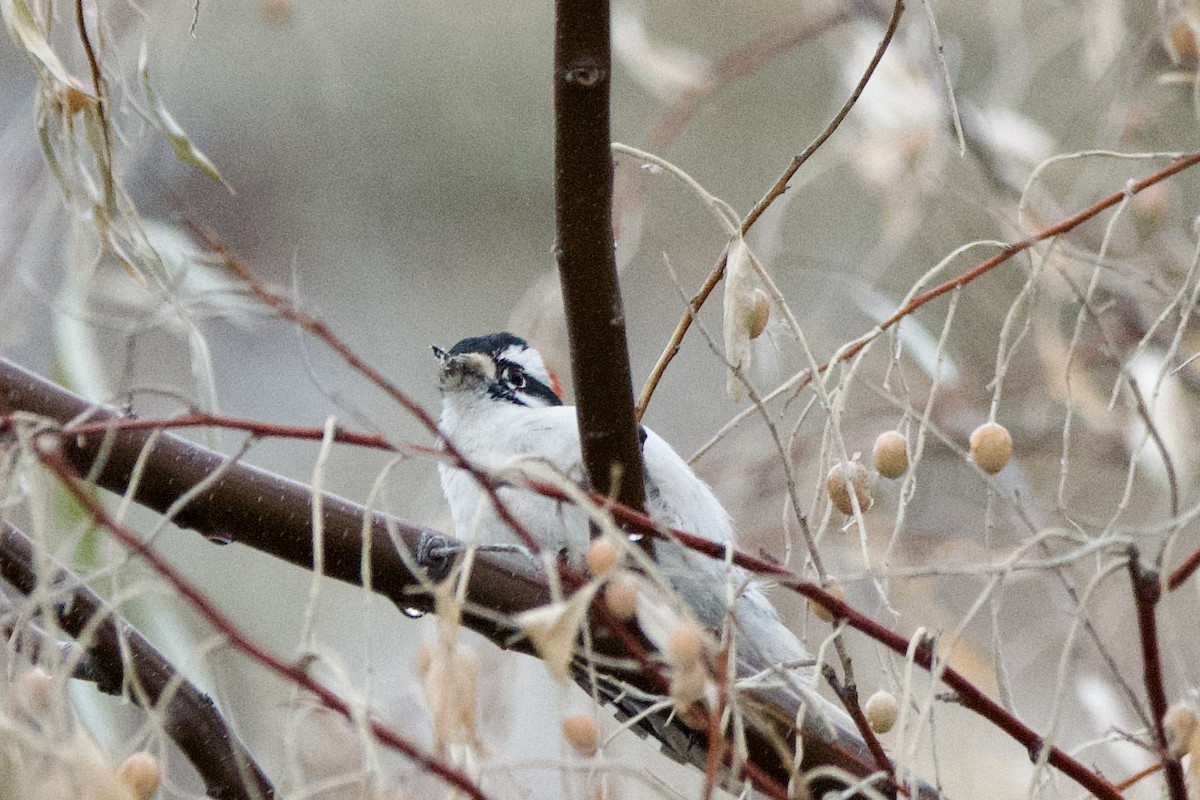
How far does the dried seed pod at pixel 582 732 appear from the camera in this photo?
1.14m

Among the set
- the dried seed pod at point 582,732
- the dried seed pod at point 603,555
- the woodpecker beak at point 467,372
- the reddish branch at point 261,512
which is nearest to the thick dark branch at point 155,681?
the reddish branch at point 261,512

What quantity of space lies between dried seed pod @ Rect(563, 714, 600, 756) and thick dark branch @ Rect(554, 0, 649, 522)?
25 cm

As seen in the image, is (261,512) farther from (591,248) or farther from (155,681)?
(591,248)

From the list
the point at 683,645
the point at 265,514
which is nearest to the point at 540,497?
the point at 265,514

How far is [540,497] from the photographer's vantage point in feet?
6.82

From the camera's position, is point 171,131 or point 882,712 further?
point 171,131

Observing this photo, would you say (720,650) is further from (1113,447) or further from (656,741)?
(1113,447)

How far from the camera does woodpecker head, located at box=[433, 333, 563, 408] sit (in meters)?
2.69

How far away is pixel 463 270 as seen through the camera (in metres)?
6.94

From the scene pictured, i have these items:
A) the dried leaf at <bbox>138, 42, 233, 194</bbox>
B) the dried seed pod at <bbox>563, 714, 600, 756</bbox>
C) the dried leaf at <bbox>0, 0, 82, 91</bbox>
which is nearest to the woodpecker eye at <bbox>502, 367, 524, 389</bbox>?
the dried leaf at <bbox>138, 42, 233, 194</bbox>

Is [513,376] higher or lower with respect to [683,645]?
higher

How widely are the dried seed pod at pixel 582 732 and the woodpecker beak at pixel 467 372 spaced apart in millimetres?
1565

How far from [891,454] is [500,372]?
142cm

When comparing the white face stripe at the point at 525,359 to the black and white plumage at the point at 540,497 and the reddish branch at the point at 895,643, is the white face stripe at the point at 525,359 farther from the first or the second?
the reddish branch at the point at 895,643
